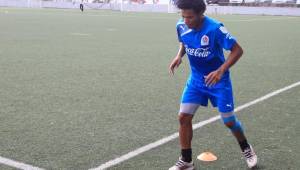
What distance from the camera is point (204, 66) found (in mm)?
3951

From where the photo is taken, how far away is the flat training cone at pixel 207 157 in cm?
431

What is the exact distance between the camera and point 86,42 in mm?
14992

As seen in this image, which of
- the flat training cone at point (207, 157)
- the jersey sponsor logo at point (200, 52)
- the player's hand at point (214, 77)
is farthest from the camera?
the flat training cone at point (207, 157)

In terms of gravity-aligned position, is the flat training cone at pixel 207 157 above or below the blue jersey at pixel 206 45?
below

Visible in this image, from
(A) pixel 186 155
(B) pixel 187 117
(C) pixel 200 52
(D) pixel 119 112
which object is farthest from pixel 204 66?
(D) pixel 119 112

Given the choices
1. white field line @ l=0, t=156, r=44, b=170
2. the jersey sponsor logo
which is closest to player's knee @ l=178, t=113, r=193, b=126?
the jersey sponsor logo

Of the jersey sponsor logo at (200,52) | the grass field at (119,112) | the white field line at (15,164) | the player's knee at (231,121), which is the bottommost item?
the grass field at (119,112)

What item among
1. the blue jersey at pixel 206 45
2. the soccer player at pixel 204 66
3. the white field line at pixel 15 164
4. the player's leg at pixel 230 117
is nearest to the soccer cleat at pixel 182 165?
the soccer player at pixel 204 66

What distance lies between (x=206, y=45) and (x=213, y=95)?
0.43 m

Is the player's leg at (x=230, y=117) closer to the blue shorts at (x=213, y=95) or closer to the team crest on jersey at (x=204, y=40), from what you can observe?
the blue shorts at (x=213, y=95)

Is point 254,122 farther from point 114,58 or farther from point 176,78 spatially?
point 114,58

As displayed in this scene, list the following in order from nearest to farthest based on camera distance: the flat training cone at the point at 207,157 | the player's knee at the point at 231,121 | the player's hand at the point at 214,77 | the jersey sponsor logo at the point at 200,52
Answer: the player's hand at the point at 214,77 < the jersey sponsor logo at the point at 200,52 < the player's knee at the point at 231,121 < the flat training cone at the point at 207,157

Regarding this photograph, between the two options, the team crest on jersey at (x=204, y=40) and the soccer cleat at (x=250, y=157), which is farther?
the soccer cleat at (x=250, y=157)

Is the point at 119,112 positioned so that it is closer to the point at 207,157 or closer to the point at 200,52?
the point at 207,157
